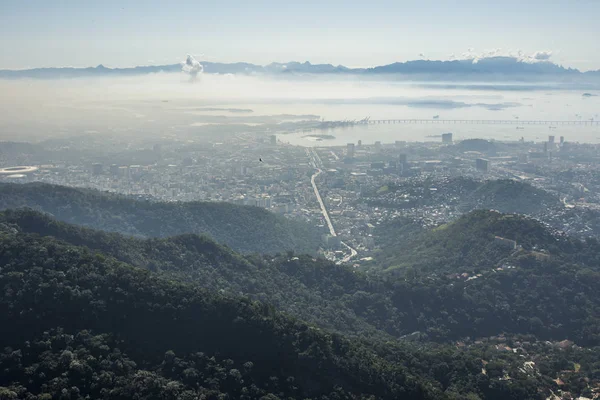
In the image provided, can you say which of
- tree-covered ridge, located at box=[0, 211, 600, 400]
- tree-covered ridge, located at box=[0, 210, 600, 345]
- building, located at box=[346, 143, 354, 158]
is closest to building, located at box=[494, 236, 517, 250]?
tree-covered ridge, located at box=[0, 210, 600, 345]

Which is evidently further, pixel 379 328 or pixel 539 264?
pixel 539 264

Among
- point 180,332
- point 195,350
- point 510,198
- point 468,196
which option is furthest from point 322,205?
point 195,350

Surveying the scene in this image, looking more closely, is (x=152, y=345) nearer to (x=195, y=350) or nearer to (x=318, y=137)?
(x=195, y=350)

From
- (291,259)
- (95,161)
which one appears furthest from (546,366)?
(95,161)

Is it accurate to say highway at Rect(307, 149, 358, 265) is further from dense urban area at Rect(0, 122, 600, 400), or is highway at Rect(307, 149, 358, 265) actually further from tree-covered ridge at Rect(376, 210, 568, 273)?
tree-covered ridge at Rect(376, 210, 568, 273)

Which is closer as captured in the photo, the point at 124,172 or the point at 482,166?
the point at 124,172

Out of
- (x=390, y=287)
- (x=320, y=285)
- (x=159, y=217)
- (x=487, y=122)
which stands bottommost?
(x=390, y=287)

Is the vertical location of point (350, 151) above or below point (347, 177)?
above

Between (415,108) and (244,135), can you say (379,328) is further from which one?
(415,108)
